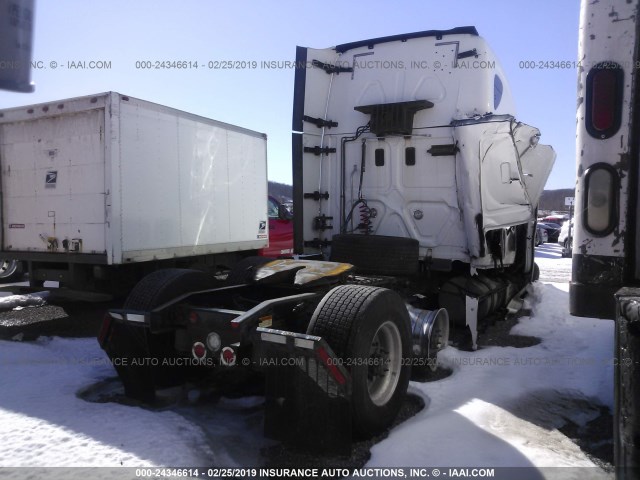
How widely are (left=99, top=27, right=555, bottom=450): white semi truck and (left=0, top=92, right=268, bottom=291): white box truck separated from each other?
7.07 ft

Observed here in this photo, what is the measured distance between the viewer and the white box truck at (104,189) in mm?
6309

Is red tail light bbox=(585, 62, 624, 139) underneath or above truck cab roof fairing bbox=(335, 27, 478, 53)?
underneath

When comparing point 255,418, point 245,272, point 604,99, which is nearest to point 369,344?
point 255,418

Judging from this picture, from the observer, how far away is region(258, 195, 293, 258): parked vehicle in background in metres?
10.8

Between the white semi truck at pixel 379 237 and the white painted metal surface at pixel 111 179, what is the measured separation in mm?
2148

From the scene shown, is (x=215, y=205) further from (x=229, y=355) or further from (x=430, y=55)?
(x=229, y=355)

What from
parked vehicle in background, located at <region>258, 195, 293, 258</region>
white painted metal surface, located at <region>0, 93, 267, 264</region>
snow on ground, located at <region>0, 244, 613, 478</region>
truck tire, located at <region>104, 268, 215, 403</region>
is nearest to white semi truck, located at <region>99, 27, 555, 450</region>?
truck tire, located at <region>104, 268, 215, 403</region>

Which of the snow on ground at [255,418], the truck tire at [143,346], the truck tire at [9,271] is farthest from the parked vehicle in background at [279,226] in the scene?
the truck tire at [143,346]

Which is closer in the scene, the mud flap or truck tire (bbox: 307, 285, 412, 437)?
the mud flap

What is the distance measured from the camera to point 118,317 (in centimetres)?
374

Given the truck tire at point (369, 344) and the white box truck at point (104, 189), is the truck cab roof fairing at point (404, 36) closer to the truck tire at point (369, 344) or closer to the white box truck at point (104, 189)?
the white box truck at point (104, 189)

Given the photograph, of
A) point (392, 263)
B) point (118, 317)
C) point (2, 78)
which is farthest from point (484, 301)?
point (2, 78)

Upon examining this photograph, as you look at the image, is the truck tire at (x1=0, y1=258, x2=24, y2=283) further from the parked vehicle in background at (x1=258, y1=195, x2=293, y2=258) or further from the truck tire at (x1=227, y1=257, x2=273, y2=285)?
the truck tire at (x1=227, y1=257, x2=273, y2=285)

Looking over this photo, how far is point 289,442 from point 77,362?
2643 millimetres
